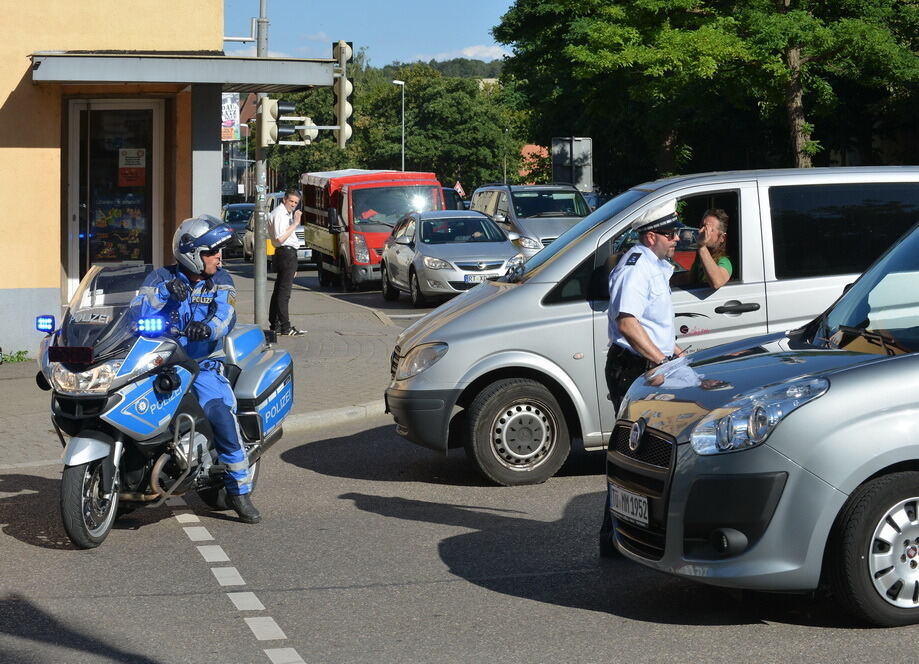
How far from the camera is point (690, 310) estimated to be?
8.74 meters

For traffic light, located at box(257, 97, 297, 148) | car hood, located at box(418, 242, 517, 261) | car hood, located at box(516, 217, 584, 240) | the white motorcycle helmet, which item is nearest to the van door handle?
the white motorcycle helmet

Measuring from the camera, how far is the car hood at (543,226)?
25.5 meters

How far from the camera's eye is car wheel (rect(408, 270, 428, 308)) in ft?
78.1

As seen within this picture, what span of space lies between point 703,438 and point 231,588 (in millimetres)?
2419

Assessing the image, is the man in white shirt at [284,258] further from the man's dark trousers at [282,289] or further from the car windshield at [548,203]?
the car windshield at [548,203]

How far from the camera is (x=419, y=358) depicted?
888 cm

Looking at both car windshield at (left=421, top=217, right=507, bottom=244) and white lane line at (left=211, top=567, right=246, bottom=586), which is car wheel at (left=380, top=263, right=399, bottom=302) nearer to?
car windshield at (left=421, top=217, right=507, bottom=244)

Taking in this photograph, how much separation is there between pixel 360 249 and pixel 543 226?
449cm

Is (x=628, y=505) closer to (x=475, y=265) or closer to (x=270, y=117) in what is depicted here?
(x=270, y=117)

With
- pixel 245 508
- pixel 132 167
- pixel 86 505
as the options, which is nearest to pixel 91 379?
pixel 86 505

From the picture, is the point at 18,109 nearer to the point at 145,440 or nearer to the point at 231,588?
the point at 145,440

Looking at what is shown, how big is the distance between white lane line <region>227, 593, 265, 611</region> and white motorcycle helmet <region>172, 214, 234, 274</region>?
1989mm

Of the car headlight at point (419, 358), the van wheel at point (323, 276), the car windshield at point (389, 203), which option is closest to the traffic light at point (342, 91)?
the car headlight at point (419, 358)

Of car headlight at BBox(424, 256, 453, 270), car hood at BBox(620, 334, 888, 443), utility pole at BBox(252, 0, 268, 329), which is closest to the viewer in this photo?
car hood at BBox(620, 334, 888, 443)
